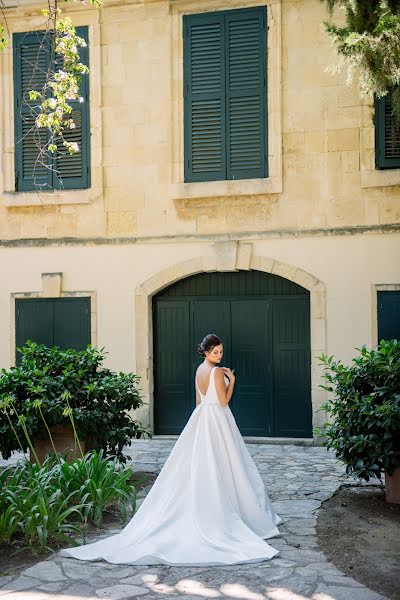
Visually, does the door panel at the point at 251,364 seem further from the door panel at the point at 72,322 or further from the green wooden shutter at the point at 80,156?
the green wooden shutter at the point at 80,156

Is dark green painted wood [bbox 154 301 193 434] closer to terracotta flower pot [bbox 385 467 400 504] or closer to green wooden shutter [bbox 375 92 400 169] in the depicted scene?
green wooden shutter [bbox 375 92 400 169]

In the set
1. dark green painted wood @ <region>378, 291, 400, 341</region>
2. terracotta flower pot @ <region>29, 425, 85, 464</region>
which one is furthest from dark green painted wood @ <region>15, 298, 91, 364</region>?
dark green painted wood @ <region>378, 291, 400, 341</region>

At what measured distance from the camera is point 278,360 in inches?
447

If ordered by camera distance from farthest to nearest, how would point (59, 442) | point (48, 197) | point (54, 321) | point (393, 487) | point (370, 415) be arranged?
1. point (54, 321)
2. point (48, 197)
3. point (59, 442)
4. point (393, 487)
5. point (370, 415)

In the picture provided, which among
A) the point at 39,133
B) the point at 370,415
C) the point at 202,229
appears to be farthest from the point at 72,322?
the point at 370,415

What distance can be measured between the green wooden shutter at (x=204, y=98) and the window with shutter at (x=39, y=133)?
1604 mm

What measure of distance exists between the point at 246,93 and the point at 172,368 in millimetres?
4269

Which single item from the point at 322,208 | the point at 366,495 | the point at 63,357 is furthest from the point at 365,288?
the point at 63,357

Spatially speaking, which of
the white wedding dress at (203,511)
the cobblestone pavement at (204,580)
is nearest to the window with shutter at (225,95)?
the white wedding dress at (203,511)

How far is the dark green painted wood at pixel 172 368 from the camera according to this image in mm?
11789

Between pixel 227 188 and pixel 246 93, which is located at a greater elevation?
Answer: pixel 246 93

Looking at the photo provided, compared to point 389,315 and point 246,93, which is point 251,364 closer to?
point 389,315

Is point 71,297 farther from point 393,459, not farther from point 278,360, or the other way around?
point 393,459

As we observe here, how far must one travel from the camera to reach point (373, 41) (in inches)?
302
